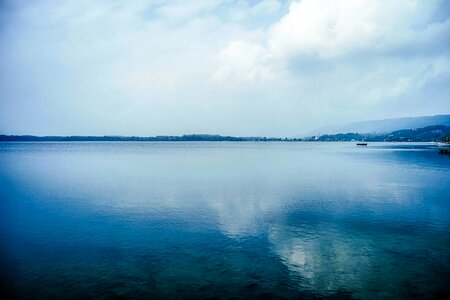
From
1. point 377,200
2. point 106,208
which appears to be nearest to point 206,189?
point 106,208

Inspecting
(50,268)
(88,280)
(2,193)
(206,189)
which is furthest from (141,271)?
(2,193)

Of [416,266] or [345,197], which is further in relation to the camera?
[345,197]

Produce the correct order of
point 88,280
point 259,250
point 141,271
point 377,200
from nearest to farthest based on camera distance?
point 88,280 → point 141,271 → point 259,250 → point 377,200

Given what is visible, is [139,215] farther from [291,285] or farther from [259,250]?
[291,285]

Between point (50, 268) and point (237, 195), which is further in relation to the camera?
point (237, 195)

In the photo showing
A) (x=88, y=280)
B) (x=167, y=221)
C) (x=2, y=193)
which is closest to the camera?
(x=88, y=280)

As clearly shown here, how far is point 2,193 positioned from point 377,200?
37.0 metres

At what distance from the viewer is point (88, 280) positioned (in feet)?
39.0

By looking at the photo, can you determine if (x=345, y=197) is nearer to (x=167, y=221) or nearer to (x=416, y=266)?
(x=416, y=266)

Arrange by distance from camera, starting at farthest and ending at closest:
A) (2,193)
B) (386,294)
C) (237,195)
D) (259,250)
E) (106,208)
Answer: (2,193), (237,195), (106,208), (259,250), (386,294)

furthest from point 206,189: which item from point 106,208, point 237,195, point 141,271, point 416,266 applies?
point 416,266

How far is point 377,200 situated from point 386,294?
17784mm

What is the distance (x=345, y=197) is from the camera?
28219 millimetres

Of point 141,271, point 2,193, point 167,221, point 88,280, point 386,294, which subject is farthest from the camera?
point 2,193
